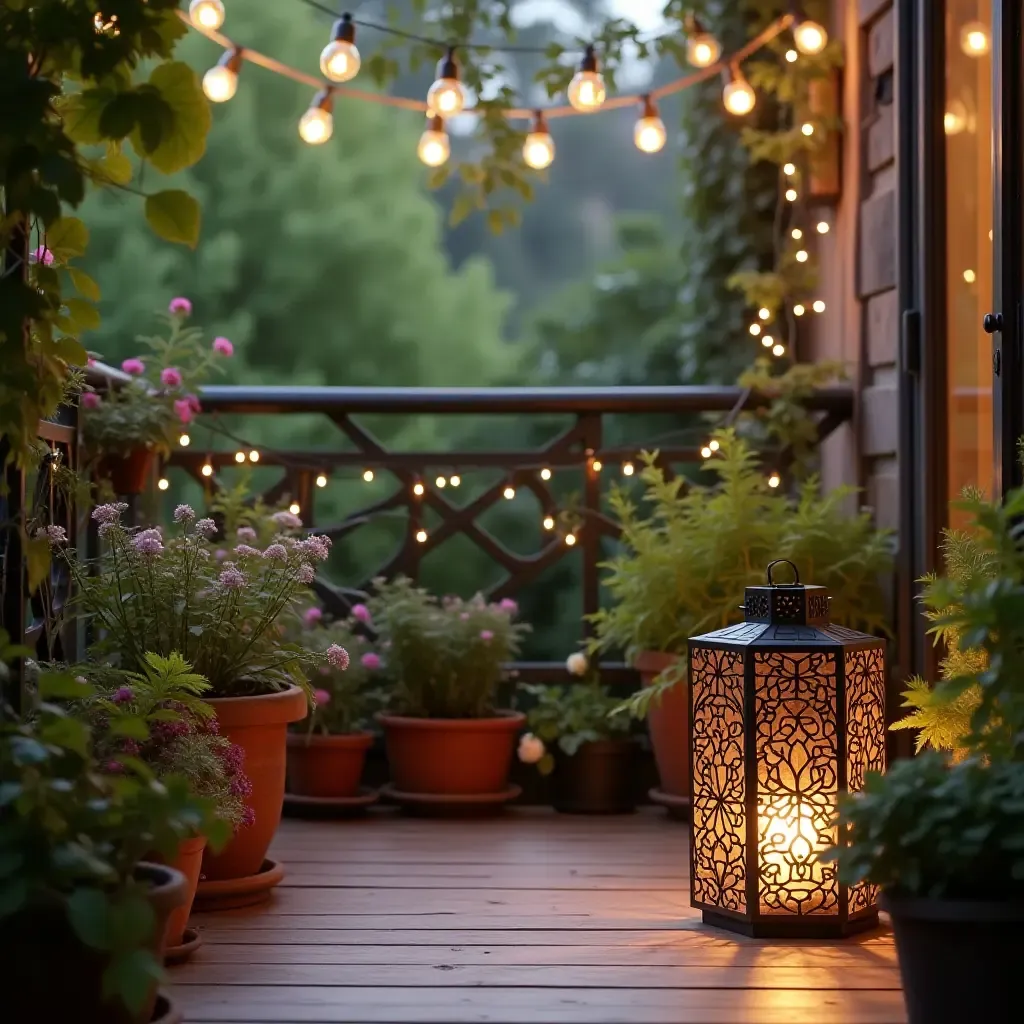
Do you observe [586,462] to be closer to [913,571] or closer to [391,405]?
[391,405]

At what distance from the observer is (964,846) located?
1805mm

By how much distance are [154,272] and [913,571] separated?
7.51 meters

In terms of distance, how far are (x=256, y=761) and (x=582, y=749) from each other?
116 cm

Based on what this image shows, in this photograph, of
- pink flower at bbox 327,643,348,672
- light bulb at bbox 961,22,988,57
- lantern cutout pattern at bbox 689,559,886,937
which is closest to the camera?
lantern cutout pattern at bbox 689,559,886,937

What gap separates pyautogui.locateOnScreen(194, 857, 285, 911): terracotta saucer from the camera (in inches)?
105

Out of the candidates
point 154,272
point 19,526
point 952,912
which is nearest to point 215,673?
point 19,526

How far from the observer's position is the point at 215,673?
2822 millimetres

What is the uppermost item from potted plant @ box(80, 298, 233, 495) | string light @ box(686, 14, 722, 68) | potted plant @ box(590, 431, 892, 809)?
string light @ box(686, 14, 722, 68)

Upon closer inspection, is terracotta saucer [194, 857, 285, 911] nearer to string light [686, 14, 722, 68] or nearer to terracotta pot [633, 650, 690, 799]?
terracotta pot [633, 650, 690, 799]

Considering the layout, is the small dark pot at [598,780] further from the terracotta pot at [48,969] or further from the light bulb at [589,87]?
the terracotta pot at [48,969]

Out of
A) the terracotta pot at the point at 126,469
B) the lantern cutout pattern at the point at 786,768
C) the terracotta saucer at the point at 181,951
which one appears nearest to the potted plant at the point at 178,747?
the terracotta saucer at the point at 181,951

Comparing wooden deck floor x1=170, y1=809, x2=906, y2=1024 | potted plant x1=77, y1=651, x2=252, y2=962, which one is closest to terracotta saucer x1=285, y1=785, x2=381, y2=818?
wooden deck floor x1=170, y1=809, x2=906, y2=1024

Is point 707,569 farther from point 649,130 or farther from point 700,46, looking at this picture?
point 700,46

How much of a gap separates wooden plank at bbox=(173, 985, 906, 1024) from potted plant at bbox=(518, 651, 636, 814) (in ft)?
5.22
